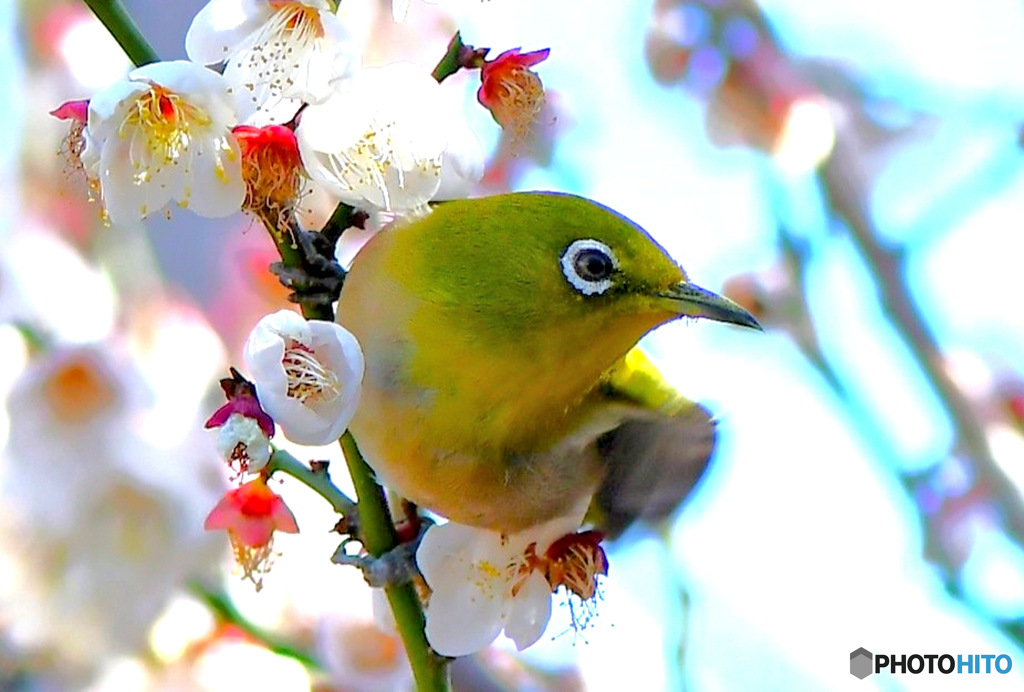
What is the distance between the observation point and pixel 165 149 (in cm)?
28

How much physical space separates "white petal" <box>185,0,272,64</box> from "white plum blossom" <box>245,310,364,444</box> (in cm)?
7

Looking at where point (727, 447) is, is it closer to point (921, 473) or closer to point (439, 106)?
point (439, 106)

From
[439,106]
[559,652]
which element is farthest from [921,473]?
[439,106]

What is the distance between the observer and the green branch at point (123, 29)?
0.88 feet

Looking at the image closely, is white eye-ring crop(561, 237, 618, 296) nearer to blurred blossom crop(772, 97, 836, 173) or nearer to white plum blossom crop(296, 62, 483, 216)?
white plum blossom crop(296, 62, 483, 216)

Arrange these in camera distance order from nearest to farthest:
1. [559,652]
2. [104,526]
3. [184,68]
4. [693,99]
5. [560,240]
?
1. [184,68]
2. [560,240]
3. [104,526]
4. [559,652]
5. [693,99]

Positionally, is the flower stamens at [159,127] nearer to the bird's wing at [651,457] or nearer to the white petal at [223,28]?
the white petal at [223,28]

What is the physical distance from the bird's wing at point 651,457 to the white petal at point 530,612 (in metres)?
0.04

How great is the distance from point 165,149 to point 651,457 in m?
0.20

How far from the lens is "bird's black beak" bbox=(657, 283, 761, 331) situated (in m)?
0.33

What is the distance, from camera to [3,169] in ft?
1.90

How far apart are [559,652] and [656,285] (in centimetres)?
39

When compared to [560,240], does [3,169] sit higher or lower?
higher

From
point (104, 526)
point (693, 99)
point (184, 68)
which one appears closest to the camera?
point (184, 68)
